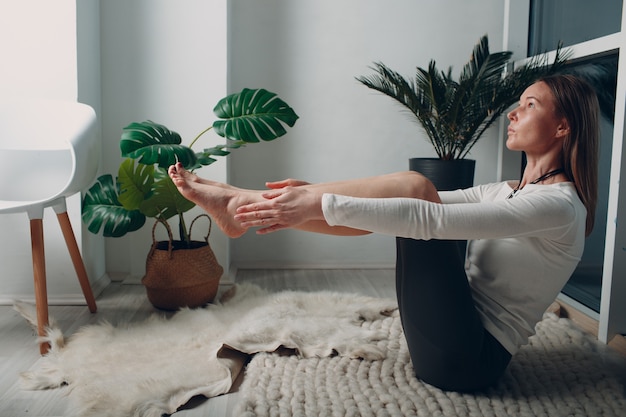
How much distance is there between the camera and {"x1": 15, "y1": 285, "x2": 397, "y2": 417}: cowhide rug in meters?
1.60

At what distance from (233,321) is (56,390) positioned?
742 millimetres

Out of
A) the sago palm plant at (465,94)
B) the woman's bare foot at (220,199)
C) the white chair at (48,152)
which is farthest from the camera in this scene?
the sago palm plant at (465,94)

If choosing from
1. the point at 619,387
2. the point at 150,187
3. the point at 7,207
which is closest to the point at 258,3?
the point at 150,187

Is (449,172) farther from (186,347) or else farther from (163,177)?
(186,347)

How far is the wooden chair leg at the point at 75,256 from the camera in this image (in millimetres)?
2323

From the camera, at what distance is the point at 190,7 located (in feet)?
9.57

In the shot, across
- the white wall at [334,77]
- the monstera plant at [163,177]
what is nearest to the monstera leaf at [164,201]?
the monstera plant at [163,177]

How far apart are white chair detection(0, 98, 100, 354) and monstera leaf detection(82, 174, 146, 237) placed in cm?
9

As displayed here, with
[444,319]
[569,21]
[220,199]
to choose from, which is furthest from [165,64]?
[444,319]

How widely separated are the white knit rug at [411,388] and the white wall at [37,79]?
127 cm

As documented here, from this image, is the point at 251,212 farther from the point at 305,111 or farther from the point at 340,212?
the point at 305,111

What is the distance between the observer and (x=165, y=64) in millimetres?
2953

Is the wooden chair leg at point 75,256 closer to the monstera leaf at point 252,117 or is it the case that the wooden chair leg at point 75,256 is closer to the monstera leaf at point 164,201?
the monstera leaf at point 164,201

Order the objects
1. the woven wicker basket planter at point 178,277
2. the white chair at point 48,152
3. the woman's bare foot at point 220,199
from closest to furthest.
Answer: the woman's bare foot at point 220,199, the white chair at point 48,152, the woven wicker basket planter at point 178,277
